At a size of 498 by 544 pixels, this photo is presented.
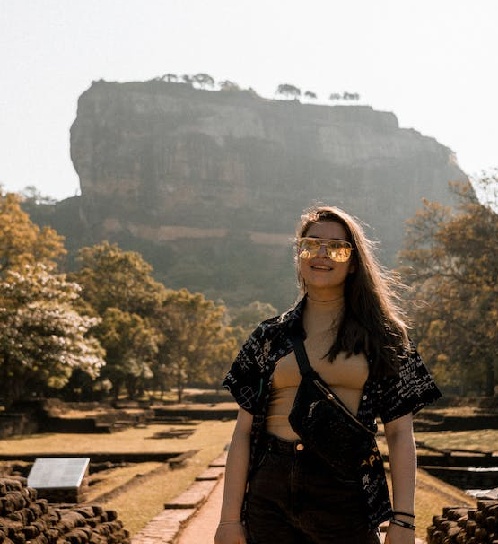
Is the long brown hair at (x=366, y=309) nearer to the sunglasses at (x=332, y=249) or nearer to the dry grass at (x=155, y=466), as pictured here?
the sunglasses at (x=332, y=249)

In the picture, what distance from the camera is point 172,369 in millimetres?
40438

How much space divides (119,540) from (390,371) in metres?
5.44

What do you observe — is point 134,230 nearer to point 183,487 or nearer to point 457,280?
point 457,280

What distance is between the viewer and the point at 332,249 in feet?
9.62

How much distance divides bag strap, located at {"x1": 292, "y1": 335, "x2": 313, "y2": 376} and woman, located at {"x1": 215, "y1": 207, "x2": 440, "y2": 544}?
20 mm

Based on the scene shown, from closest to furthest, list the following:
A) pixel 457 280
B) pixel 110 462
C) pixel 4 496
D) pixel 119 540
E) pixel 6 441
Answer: pixel 4 496
pixel 119 540
pixel 110 462
pixel 6 441
pixel 457 280

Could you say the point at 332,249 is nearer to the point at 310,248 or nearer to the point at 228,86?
the point at 310,248

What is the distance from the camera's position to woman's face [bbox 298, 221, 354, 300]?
2928 mm

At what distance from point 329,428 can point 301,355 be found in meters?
0.27

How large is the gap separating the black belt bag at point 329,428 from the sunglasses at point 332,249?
47 centimetres

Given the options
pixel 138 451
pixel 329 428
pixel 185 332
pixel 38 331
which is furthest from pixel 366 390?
pixel 185 332

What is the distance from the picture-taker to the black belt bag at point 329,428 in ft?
8.60

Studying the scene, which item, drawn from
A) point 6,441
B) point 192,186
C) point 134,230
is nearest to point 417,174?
point 192,186

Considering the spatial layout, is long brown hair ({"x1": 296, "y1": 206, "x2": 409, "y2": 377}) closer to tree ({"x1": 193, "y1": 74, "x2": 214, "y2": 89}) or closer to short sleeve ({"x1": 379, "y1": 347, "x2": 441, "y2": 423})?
short sleeve ({"x1": 379, "y1": 347, "x2": 441, "y2": 423})
